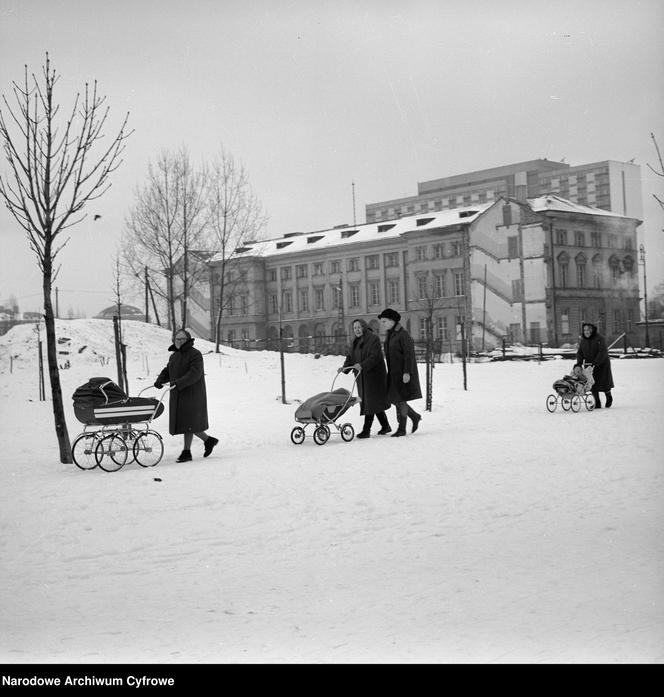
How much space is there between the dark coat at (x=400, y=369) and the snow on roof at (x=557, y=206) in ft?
100

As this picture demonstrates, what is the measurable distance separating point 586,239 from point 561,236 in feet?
9.52

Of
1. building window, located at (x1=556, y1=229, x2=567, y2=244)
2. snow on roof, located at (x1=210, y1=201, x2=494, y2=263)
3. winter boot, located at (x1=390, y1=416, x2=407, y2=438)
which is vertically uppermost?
snow on roof, located at (x1=210, y1=201, x2=494, y2=263)

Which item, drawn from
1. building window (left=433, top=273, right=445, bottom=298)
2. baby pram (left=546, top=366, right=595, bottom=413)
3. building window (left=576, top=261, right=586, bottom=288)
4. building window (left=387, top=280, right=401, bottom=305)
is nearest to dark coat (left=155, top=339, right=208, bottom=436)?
baby pram (left=546, top=366, right=595, bottom=413)

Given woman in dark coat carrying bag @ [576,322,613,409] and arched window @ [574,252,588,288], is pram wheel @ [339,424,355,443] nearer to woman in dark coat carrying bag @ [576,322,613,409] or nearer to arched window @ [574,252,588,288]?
woman in dark coat carrying bag @ [576,322,613,409]

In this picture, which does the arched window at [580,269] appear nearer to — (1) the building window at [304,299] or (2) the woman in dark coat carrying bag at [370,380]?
(1) the building window at [304,299]

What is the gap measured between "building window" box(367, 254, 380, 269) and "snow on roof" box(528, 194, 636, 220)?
39.5ft

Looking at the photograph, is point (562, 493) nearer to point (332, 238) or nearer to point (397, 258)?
point (397, 258)

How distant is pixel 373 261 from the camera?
60875mm

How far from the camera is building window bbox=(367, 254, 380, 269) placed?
199 ft

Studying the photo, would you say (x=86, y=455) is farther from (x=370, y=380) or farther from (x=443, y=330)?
(x=443, y=330)

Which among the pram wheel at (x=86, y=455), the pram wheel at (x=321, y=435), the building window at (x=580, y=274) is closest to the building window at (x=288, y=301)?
the building window at (x=580, y=274)

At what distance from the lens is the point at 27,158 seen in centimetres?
1082

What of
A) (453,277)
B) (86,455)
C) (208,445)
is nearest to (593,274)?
(453,277)

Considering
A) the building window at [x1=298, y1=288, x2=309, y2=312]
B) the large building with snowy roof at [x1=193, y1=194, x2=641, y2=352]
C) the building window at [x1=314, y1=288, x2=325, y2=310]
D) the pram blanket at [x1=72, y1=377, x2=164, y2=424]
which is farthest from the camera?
the building window at [x1=298, y1=288, x2=309, y2=312]
